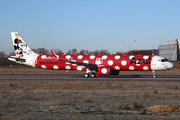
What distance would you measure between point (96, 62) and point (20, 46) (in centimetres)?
1145

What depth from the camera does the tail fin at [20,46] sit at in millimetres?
50750

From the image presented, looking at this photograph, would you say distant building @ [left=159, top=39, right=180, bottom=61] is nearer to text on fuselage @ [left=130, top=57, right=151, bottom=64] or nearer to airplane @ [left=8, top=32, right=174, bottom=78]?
airplane @ [left=8, top=32, right=174, bottom=78]

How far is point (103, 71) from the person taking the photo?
147 feet

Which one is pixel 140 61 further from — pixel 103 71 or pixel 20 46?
pixel 20 46

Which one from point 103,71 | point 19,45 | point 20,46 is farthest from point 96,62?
point 19,45

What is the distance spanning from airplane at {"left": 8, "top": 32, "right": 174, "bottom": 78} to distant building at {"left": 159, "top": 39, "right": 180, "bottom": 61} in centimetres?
10498

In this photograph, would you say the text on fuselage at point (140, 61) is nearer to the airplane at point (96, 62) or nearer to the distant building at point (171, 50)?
the airplane at point (96, 62)

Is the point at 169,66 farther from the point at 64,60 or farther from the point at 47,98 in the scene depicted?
the point at 47,98

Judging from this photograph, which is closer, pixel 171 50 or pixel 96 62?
pixel 96 62

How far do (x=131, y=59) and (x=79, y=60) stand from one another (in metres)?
6.96

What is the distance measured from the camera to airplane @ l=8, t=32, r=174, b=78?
45.7m

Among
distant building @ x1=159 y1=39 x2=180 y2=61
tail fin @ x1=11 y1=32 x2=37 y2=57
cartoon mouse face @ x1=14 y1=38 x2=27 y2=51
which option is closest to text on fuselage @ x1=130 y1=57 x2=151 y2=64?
tail fin @ x1=11 y1=32 x2=37 y2=57

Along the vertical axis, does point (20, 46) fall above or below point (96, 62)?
above

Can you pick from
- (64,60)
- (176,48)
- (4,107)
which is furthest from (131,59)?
(176,48)
